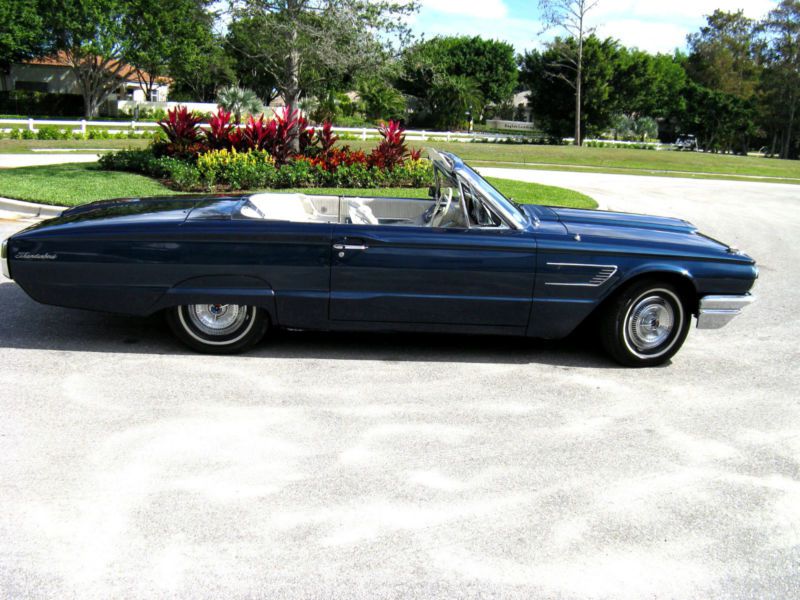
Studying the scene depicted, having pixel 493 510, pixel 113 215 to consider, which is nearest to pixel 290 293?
pixel 113 215

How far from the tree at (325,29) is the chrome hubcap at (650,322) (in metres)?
10.9

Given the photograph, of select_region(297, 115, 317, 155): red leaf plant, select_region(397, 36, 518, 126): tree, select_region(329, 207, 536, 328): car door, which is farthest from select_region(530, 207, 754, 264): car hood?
select_region(397, 36, 518, 126): tree

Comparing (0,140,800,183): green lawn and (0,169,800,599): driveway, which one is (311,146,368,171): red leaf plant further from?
(0,140,800,183): green lawn

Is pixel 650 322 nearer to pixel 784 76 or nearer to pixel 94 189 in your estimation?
pixel 94 189

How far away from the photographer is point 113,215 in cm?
579

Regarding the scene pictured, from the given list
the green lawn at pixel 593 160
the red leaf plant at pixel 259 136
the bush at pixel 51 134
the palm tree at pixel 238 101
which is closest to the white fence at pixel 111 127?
the bush at pixel 51 134

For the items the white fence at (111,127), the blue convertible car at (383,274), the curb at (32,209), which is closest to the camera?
the blue convertible car at (383,274)

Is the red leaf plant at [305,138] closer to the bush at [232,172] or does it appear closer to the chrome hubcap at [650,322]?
the bush at [232,172]

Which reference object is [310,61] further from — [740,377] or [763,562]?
[763,562]

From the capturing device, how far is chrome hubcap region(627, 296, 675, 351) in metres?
5.79

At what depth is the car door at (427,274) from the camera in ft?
17.9

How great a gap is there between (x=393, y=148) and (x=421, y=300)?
428 inches

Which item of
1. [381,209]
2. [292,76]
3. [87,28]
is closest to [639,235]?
[381,209]

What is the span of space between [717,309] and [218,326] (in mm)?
3610
